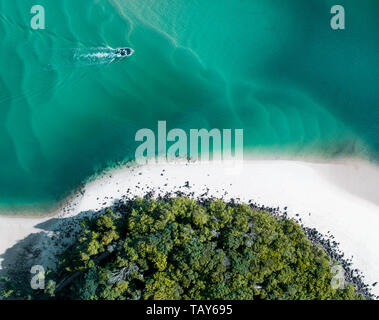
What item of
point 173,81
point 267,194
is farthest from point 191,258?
point 173,81

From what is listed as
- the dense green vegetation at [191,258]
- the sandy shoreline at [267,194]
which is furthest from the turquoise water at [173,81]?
the dense green vegetation at [191,258]

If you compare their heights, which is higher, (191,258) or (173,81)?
(173,81)

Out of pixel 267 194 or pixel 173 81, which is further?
pixel 173 81

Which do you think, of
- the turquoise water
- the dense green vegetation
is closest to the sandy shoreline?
the turquoise water

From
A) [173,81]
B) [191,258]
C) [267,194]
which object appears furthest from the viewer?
[173,81]

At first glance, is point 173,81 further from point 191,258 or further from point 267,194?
point 191,258

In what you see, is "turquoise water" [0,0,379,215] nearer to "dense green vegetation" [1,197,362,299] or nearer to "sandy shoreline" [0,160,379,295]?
"sandy shoreline" [0,160,379,295]
